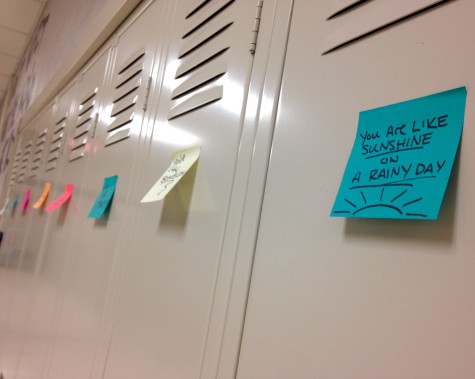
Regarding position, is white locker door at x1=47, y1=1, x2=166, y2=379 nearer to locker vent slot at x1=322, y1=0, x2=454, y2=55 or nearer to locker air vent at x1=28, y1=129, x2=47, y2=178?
locker vent slot at x1=322, y1=0, x2=454, y2=55

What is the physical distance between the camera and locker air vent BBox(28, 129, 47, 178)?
75.8 inches

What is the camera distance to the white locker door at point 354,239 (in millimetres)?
282

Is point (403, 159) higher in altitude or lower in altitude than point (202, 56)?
lower

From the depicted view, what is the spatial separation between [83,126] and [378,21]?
3.91 ft

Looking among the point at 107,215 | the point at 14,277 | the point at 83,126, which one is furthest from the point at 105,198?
the point at 14,277

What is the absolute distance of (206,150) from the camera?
60 cm

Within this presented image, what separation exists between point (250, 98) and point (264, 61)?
0.06m

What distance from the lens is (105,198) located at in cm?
92

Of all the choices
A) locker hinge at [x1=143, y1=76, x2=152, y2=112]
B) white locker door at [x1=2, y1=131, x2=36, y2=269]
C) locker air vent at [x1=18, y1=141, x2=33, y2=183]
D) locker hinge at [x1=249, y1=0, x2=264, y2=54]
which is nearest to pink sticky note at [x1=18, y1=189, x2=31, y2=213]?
white locker door at [x1=2, y1=131, x2=36, y2=269]

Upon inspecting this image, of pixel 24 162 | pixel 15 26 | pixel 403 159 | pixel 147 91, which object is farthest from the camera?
pixel 15 26

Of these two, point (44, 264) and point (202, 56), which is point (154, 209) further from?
point (44, 264)

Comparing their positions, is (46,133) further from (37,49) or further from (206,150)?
(206,150)

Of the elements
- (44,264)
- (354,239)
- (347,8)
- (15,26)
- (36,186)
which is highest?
(15,26)

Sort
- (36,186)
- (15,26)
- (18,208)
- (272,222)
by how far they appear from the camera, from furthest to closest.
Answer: (15,26) → (18,208) → (36,186) → (272,222)
